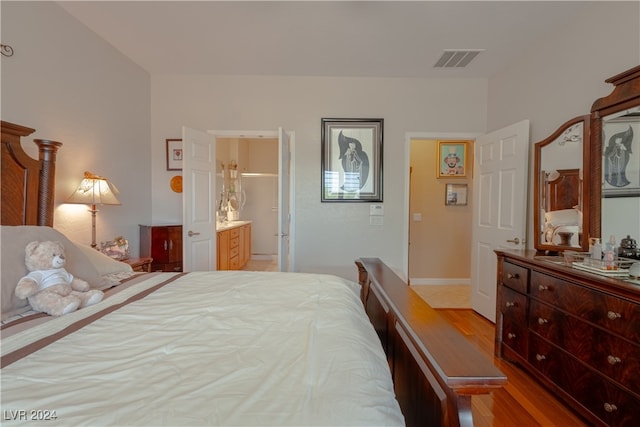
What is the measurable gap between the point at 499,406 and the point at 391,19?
2.96m

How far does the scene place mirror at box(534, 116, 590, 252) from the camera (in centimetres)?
224

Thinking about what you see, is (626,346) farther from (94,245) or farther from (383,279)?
(94,245)

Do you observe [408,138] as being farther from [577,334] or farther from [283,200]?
[577,334]

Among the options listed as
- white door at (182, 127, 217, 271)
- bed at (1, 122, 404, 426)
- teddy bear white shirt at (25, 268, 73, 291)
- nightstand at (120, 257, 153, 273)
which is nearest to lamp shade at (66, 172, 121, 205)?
nightstand at (120, 257, 153, 273)

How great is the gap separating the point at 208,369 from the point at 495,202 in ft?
11.0

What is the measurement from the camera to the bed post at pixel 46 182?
6.40 ft

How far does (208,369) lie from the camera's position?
83 cm

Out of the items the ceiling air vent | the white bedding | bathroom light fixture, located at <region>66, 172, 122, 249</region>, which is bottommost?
the white bedding

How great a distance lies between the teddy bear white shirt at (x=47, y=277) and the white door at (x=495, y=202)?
345cm

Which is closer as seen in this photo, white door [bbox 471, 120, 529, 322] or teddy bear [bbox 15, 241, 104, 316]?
teddy bear [bbox 15, 241, 104, 316]

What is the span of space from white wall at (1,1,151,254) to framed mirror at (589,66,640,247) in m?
3.91

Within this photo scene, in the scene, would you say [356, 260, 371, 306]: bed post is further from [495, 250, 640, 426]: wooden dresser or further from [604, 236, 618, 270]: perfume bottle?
[604, 236, 618, 270]: perfume bottle

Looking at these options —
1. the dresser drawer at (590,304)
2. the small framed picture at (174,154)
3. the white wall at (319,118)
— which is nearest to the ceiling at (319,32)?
the white wall at (319,118)

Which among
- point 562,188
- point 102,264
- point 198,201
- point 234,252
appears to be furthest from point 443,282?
point 102,264
